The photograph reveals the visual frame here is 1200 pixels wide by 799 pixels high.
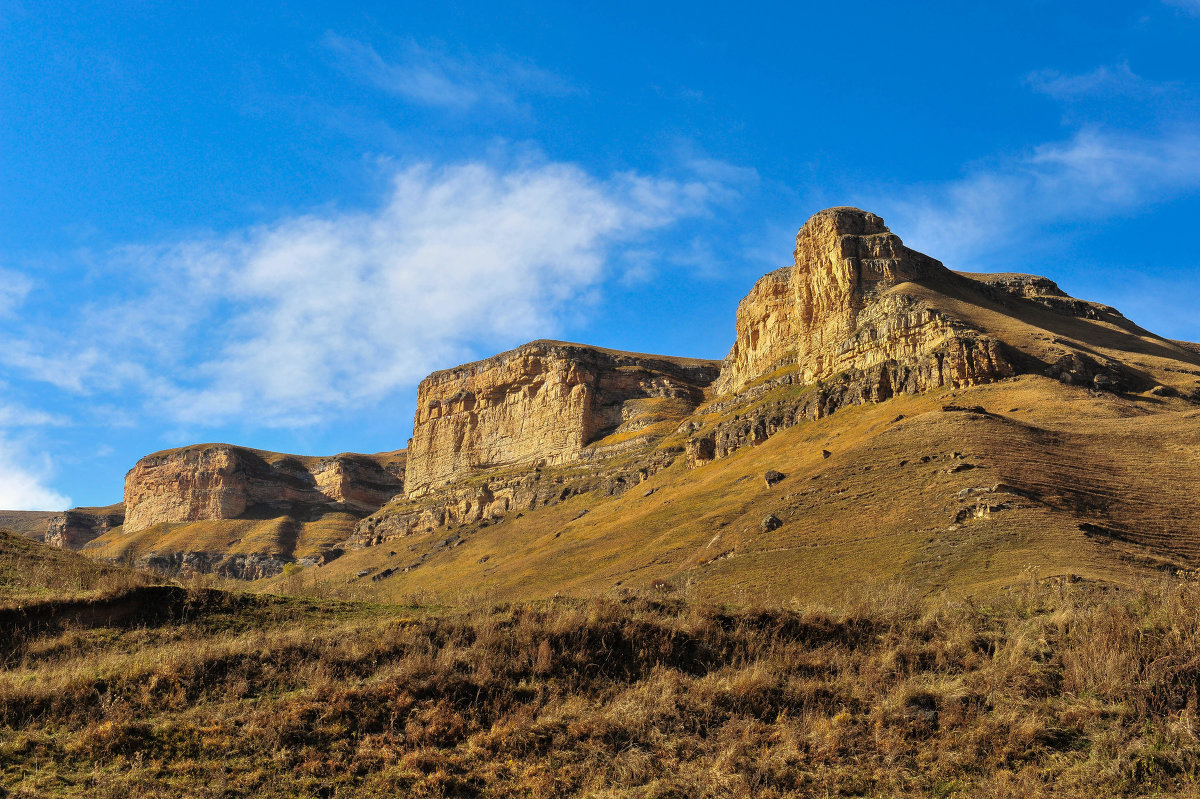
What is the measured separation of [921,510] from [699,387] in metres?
90.1

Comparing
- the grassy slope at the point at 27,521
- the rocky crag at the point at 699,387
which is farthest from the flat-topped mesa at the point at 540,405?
the grassy slope at the point at 27,521

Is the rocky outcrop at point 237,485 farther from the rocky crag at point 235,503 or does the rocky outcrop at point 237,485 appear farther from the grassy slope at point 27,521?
the grassy slope at point 27,521

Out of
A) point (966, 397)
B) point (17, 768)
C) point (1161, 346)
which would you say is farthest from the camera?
point (1161, 346)

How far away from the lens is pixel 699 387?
405ft

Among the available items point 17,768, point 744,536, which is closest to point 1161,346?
point 744,536

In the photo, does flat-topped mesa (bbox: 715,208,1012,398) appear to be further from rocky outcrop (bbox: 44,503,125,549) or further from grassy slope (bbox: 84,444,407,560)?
rocky outcrop (bbox: 44,503,125,549)

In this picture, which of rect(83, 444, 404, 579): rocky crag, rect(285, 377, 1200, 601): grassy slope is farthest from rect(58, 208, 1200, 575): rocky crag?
rect(285, 377, 1200, 601): grassy slope

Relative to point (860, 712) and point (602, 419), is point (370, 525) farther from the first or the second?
point (860, 712)

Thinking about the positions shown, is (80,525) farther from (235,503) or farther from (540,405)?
(540,405)

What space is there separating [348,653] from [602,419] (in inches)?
4080

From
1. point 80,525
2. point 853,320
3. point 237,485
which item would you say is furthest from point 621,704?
point 80,525

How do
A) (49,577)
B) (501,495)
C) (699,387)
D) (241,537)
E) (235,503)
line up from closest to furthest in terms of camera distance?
(49,577), (501,495), (699,387), (241,537), (235,503)

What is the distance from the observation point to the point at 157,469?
489 ft

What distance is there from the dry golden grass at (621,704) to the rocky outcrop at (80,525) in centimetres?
15323
